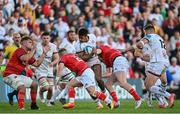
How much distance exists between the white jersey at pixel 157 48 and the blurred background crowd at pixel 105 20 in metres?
8.34

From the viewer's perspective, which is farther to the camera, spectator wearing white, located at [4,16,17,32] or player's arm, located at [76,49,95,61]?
spectator wearing white, located at [4,16,17,32]

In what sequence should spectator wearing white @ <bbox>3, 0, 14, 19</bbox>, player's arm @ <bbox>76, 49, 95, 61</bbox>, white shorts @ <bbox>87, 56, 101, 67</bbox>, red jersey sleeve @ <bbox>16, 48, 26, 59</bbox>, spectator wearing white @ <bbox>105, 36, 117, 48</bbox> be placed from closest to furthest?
red jersey sleeve @ <bbox>16, 48, 26, 59</bbox> → player's arm @ <bbox>76, 49, 95, 61</bbox> → white shorts @ <bbox>87, 56, 101, 67</bbox> → spectator wearing white @ <bbox>3, 0, 14, 19</bbox> → spectator wearing white @ <bbox>105, 36, 117, 48</bbox>

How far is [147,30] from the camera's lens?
2084 cm

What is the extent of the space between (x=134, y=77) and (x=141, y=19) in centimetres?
308

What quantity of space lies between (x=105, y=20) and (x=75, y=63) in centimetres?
1136

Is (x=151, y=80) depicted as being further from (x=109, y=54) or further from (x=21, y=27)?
(x=21, y=27)

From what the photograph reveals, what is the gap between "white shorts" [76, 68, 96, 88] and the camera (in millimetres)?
20391

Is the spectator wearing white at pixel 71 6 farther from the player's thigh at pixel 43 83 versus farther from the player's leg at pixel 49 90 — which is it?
the player's thigh at pixel 43 83

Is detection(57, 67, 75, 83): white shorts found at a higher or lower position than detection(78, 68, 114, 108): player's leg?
higher

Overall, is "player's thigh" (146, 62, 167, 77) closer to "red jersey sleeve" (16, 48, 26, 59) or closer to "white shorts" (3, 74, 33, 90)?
"white shorts" (3, 74, 33, 90)

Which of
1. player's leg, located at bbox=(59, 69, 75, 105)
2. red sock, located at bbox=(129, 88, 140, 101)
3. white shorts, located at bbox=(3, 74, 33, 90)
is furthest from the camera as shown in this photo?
player's leg, located at bbox=(59, 69, 75, 105)

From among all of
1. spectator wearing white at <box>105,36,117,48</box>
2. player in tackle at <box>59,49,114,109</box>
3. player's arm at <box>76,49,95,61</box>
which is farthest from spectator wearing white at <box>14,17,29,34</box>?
player in tackle at <box>59,49,114,109</box>

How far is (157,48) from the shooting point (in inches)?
823

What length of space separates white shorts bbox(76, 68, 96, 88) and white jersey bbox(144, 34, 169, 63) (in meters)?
1.80
